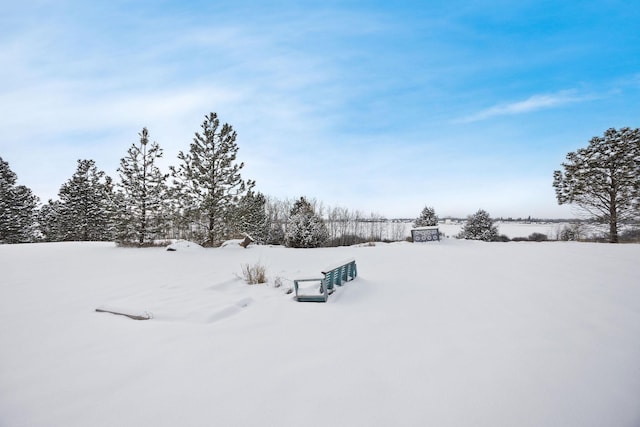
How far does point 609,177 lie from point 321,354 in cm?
1940

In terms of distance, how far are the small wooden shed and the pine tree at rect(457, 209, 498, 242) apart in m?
5.10

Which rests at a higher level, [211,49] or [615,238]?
[211,49]

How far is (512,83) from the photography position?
9.90 m

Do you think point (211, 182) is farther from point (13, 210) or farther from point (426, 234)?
point (13, 210)

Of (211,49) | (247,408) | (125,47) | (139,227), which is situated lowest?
(247,408)

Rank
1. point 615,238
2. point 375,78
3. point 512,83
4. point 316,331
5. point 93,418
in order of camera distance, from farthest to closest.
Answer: point 615,238 < point 375,78 < point 512,83 < point 316,331 < point 93,418

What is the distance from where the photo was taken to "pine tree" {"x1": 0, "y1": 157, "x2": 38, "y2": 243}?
77.2 feet

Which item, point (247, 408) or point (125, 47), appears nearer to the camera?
point (247, 408)

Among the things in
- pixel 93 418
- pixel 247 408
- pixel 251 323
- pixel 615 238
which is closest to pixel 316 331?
pixel 251 323

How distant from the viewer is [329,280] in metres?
4.92

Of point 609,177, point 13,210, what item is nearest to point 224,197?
point 609,177

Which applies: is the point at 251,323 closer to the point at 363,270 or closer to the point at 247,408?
the point at 247,408

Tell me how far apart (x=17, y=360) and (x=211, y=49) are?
9346 millimetres

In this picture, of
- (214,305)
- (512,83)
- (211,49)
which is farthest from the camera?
(512,83)
